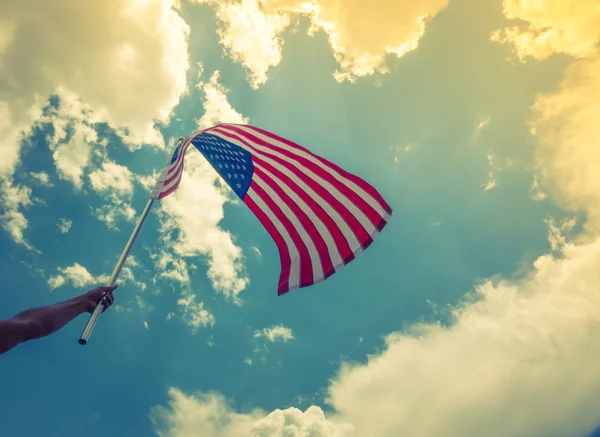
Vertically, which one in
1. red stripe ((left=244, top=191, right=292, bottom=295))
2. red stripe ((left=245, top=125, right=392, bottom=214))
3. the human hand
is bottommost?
the human hand

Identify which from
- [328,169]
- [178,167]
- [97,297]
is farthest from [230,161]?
[97,297]

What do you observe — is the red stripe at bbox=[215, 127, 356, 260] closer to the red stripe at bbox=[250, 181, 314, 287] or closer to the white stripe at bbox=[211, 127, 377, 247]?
the white stripe at bbox=[211, 127, 377, 247]

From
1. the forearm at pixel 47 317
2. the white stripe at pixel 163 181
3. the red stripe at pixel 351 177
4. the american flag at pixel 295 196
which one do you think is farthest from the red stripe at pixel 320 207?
the forearm at pixel 47 317

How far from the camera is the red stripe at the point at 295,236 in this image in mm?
10555

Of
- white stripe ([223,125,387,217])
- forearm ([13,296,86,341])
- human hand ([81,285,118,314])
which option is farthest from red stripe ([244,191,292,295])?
forearm ([13,296,86,341])

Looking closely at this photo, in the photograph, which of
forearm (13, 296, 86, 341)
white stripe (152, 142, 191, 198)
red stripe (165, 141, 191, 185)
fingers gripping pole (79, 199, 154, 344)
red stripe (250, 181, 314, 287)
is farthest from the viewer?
red stripe (250, 181, 314, 287)

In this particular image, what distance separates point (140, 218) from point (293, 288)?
14.6 ft

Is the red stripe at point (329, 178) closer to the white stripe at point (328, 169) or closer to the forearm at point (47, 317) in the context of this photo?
the white stripe at point (328, 169)

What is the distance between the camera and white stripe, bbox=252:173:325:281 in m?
10.6

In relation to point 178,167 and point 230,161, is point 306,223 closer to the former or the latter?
point 230,161

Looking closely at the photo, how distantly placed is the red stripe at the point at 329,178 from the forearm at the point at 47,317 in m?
7.88

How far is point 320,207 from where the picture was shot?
11289 mm

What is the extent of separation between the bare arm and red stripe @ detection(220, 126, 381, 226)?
737cm

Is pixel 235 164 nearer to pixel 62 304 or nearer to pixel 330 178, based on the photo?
pixel 330 178
